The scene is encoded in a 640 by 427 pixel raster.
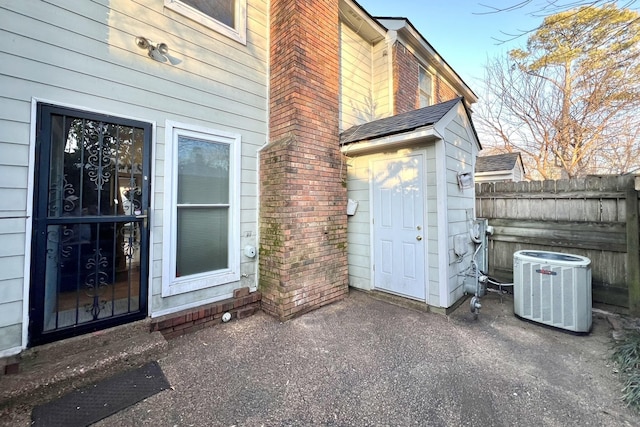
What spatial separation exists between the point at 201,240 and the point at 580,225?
544cm

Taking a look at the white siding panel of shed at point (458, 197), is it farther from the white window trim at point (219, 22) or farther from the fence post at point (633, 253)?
the white window trim at point (219, 22)

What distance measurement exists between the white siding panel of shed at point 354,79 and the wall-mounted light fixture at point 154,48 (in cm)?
297

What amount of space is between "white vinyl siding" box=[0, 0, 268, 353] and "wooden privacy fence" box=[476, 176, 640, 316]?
4270 mm

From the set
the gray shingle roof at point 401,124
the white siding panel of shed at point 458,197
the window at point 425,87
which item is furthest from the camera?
the window at point 425,87

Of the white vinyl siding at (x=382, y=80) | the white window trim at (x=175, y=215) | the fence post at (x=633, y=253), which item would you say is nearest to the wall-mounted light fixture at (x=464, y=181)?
the fence post at (x=633, y=253)

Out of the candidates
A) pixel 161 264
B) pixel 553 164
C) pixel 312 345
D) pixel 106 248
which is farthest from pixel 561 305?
pixel 553 164

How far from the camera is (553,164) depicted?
9758 mm

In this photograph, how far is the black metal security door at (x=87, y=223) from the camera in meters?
2.38

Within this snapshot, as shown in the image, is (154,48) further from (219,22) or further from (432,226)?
(432,226)

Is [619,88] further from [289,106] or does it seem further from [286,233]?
[286,233]

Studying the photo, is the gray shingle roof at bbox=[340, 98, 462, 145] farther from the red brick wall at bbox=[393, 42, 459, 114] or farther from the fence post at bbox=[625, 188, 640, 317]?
the fence post at bbox=[625, 188, 640, 317]

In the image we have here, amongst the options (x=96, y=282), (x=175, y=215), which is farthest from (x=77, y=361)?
(x=175, y=215)

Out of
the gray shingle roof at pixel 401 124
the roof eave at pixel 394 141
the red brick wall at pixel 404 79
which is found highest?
the red brick wall at pixel 404 79

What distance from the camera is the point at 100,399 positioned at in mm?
2062
